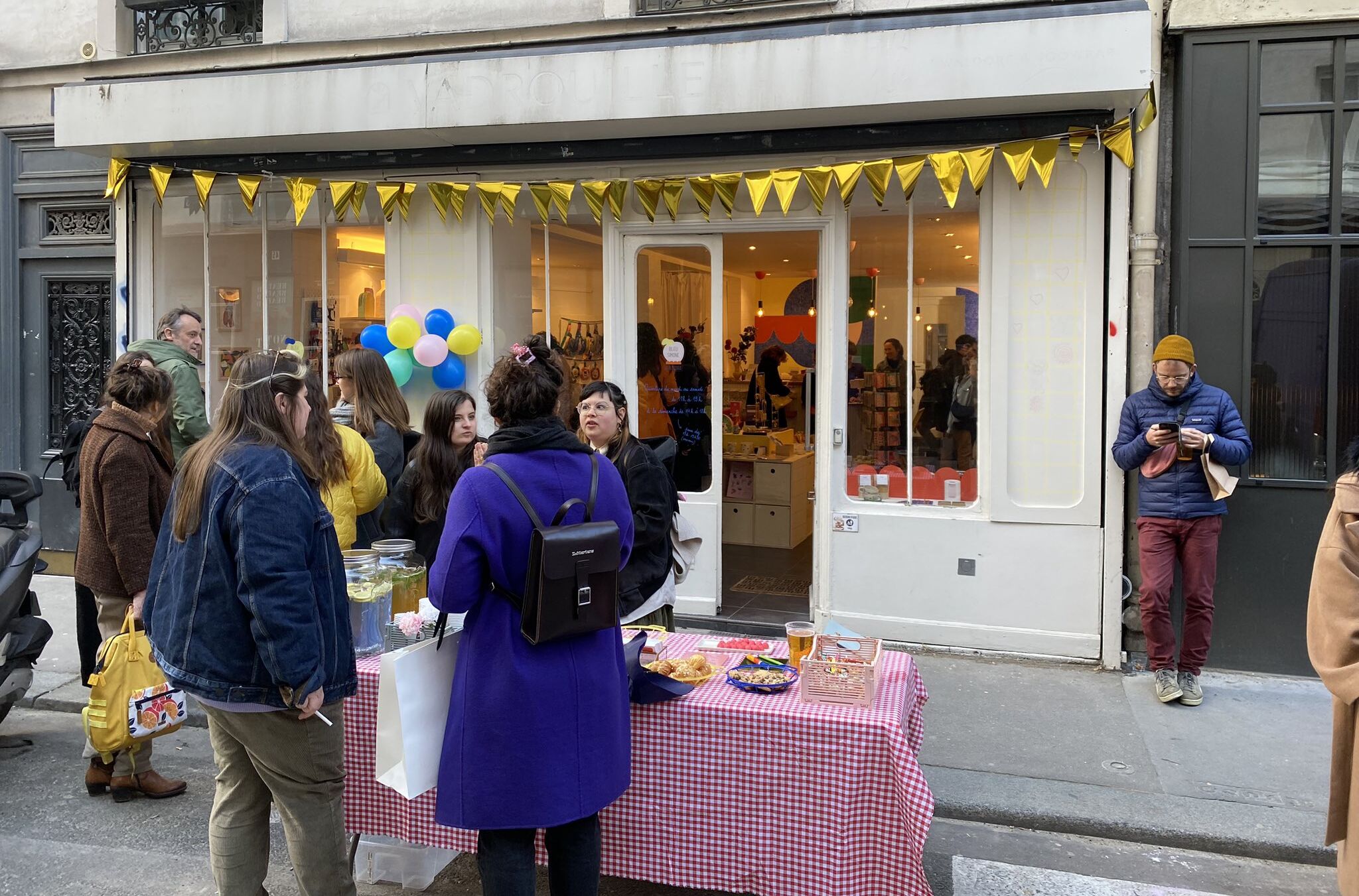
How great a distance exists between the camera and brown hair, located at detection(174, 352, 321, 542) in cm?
308

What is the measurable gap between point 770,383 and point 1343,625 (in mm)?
6436

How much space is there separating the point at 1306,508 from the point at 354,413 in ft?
18.7

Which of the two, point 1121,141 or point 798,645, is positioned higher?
point 1121,141

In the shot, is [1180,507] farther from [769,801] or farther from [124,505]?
[124,505]

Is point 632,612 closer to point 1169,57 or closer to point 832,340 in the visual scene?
point 832,340

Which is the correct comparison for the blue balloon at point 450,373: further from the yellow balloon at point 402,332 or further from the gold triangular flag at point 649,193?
the gold triangular flag at point 649,193

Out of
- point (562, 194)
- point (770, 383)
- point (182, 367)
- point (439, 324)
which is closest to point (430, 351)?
point (439, 324)

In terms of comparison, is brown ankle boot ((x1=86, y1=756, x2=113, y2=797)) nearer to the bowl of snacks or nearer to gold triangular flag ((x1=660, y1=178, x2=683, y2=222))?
the bowl of snacks

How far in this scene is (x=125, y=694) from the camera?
175 inches

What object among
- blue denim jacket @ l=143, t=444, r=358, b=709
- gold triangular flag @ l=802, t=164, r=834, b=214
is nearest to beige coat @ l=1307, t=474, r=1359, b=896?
blue denim jacket @ l=143, t=444, r=358, b=709

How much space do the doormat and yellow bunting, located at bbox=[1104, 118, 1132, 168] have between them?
376 centimetres

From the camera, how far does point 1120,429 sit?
20.5 ft

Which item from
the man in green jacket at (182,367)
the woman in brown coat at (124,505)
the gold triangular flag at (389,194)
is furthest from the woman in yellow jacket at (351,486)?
the gold triangular flag at (389,194)

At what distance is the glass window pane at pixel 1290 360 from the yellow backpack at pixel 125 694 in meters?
6.24
